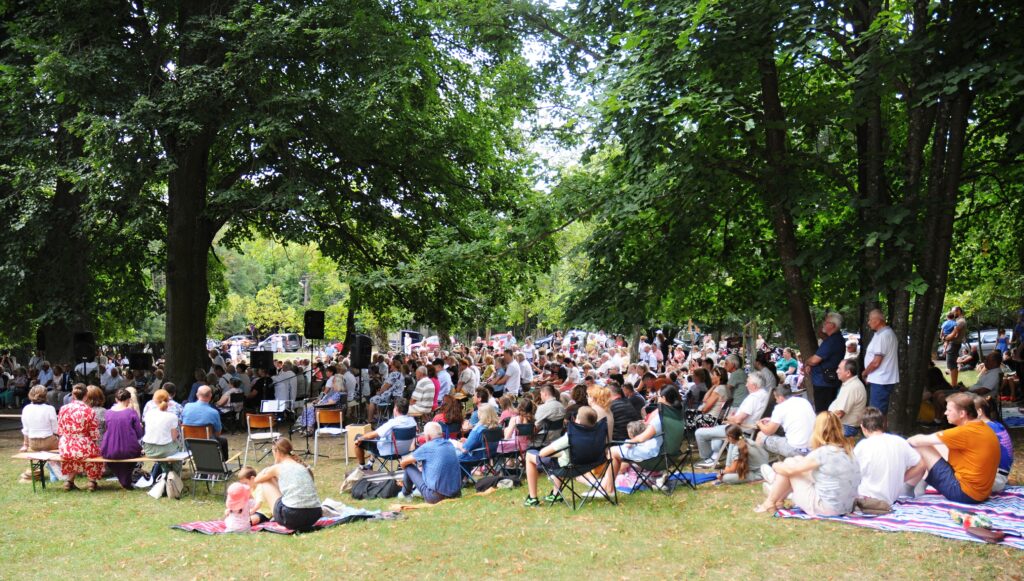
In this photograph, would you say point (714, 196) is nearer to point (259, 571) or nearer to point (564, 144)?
point (564, 144)

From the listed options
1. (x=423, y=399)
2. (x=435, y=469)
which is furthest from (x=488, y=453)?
(x=423, y=399)

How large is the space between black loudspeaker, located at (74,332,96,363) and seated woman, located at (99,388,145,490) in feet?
30.0

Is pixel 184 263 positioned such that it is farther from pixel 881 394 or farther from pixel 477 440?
pixel 881 394

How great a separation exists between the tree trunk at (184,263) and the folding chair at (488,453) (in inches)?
353

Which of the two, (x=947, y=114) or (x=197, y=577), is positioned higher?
(x=947, y=114)

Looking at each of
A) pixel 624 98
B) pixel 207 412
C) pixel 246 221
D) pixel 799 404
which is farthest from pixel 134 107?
pixel 799 404

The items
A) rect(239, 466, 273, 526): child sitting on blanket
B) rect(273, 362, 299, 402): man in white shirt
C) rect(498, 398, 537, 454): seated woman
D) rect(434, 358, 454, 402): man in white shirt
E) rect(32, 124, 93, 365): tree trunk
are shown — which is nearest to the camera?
rect(239, 466, 273, 526): child sitting on blanket

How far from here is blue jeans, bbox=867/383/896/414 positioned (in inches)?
395

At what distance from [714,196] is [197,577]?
8429 mm

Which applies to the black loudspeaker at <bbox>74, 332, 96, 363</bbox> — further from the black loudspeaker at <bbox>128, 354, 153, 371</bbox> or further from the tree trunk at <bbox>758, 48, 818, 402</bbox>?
the tree trunk at <bbox>758, 48, 818, 402</bbox>

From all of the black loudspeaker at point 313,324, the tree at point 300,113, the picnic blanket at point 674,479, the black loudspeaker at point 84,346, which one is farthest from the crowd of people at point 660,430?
the black loudspeaker at point 84,346

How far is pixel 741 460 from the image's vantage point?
9.53m

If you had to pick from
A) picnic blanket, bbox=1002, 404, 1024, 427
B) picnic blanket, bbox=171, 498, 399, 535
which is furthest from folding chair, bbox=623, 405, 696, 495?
picnic blanket, bbox=1002, 404, 1024, 427

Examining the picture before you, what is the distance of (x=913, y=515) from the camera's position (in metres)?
7.27
